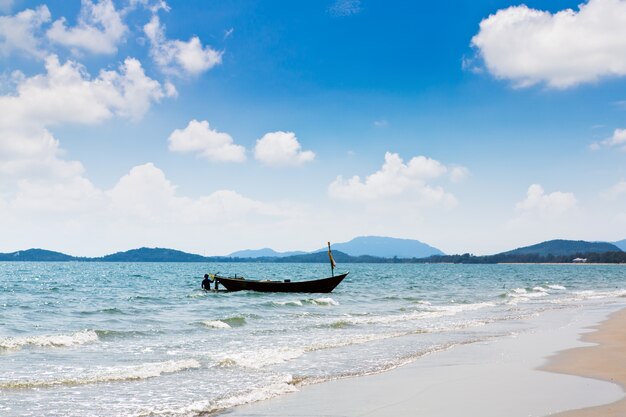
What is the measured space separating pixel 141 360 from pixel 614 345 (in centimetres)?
1413

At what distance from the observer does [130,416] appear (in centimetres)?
979

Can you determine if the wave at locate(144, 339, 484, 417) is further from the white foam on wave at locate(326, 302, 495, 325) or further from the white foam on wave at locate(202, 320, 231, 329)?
the white foam on wave at locate(326, 302, 495, 325)

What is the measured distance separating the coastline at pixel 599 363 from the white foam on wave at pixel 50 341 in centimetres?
1475

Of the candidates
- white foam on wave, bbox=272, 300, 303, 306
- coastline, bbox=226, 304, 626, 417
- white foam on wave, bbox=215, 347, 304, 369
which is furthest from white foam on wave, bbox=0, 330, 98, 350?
white foam on wave, bbox=272, 300, 303, 306

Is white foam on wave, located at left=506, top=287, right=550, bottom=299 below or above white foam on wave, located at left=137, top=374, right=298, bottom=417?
below

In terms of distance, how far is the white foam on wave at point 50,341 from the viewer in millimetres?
18109

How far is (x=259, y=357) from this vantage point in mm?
16219

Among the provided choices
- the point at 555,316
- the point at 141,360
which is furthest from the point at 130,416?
the point at 555,316

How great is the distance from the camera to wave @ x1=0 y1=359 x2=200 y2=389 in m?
12.4

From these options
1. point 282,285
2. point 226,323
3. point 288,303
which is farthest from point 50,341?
point 282,285

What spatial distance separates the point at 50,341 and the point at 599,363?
16478 mm

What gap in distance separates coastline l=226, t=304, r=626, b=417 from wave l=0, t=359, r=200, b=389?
4088 millimetres

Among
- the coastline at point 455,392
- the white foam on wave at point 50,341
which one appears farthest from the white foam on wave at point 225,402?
the white foam on wave at point 50,341

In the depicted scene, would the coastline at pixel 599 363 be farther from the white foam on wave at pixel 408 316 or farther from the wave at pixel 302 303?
the wave at pixel 302 303
